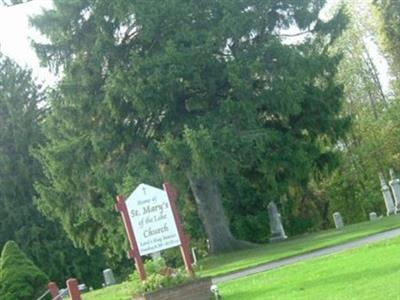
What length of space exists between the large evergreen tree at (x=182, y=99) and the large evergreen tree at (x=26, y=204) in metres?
11.6

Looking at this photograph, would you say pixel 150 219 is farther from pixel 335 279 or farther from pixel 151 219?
pixel 335 279

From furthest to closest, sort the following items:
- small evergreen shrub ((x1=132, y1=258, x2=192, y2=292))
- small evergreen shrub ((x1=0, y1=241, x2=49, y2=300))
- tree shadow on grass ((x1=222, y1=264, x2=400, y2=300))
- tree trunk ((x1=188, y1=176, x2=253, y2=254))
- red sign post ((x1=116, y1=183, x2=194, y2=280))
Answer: tree trunk ((x1=188, y1=176, x2=253, y2=254)), small evergreen shrub ((x1=0, y1=241, x2=49, y2=300)), red sign post ((x1=116, y1=183, x2=194, y2=280)), small evergreen shrub ((x1=132, y1=258, x2=192, y2=292)), tree shadow on grass ((x1=222, y1=264, x2=400, y2=300))

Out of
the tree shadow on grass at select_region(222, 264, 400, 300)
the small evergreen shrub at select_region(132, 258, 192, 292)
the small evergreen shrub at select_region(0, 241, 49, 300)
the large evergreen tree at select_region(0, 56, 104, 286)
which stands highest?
the large evergreen tree at select_region(0, 56, 104, 286)

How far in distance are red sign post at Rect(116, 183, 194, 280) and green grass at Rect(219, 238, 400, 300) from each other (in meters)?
1.57

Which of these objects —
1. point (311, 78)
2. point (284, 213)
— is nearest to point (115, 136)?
point (311, 78)

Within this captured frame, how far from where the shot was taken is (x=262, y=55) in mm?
32531

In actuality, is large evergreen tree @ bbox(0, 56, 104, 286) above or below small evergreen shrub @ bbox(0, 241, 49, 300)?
above

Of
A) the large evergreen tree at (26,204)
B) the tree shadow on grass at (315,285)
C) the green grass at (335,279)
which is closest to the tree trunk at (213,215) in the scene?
the green grass at (335,279)

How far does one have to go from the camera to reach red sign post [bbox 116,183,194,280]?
14695 millimetres

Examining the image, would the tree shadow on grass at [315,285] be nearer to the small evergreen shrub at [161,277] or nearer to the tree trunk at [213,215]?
the small evergreen shrub at [161,277]

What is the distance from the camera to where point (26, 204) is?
1875 inches

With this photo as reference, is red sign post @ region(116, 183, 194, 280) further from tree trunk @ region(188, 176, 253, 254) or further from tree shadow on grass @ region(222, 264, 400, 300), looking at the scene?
tree trunk @ region(188, 176, 253, 254)

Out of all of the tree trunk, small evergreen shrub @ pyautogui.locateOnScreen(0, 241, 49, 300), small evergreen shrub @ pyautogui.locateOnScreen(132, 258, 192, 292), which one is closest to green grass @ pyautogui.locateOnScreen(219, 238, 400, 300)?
small evergreen shrub @ pyautogui.locateOnScreen(132, 258, 192, 292)

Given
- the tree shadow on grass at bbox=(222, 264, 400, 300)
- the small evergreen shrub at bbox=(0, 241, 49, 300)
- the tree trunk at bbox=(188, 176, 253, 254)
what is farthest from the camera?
the tree trunk at bbox=(188, 176, 253, 254)
